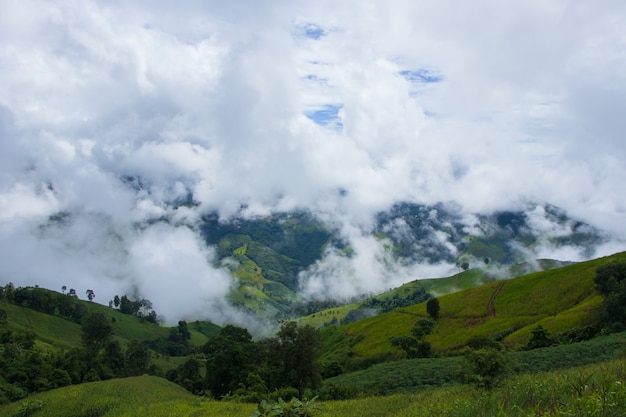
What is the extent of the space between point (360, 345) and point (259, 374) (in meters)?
73.3

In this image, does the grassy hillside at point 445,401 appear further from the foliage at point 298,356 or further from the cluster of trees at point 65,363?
the foliage at point 298,356

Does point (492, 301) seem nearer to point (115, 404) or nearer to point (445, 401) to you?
point (115, 404)

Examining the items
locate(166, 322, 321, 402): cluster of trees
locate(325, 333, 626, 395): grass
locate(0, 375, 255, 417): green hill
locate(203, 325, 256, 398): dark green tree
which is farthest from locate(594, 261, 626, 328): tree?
locate(0, 375, 255, 417): green hill

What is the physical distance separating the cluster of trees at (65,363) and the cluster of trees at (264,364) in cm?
2486

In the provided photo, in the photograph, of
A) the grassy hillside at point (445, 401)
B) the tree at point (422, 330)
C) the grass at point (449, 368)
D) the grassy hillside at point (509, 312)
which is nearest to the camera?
the grassy hillside at point (445, 401)

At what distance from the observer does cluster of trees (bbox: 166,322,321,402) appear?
210ft

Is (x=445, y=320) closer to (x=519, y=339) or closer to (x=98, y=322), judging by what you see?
(x=519, y=339)

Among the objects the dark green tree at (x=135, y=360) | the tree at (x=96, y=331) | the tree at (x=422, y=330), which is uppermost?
the tree at (x=96, y=331)

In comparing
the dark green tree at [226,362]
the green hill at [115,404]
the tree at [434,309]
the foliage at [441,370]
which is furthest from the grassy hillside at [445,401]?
the tree at [434,309]

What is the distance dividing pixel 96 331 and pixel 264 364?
2667 inches

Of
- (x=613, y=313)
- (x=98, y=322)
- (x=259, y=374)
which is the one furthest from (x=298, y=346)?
(x=98, y=322)

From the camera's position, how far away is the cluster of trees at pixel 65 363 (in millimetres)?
76375

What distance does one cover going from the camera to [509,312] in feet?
391

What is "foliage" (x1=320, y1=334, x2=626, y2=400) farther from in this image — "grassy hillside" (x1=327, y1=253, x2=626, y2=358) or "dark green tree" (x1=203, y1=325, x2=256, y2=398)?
"grassy hillside" (x1=327, y1=253, x2=626, y2=358)
